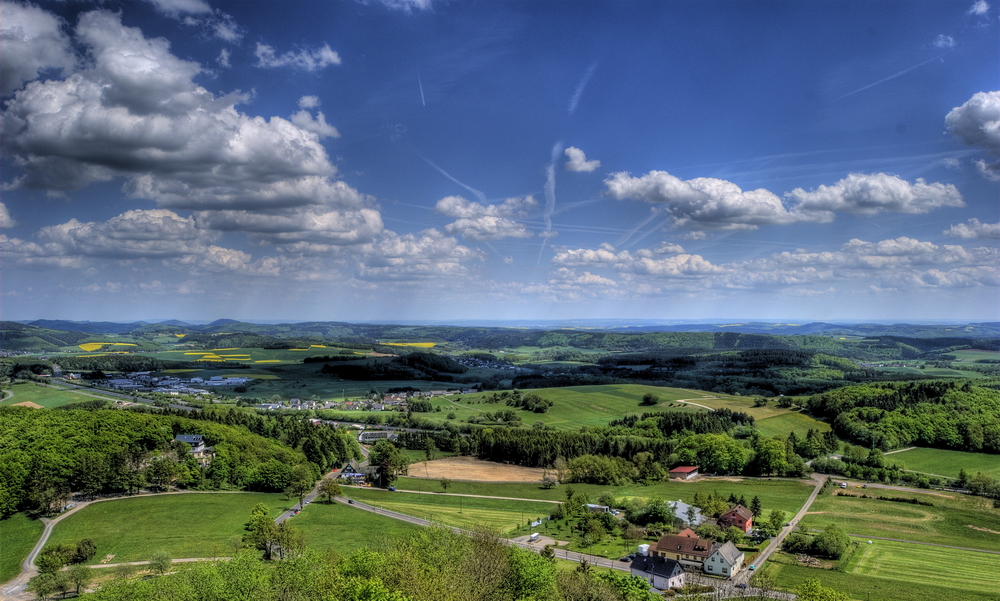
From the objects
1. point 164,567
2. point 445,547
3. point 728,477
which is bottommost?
point 728,477

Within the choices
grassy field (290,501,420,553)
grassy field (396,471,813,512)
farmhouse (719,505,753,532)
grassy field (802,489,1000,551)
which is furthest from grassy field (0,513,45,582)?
grassy field (802,489,1000,551)

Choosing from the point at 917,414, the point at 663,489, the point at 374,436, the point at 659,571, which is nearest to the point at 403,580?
the point at 659,571

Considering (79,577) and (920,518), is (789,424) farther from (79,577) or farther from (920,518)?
(79,577)

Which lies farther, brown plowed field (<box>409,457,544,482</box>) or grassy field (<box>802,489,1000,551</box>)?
brown plowed field (<box>409,457,544,482</box>)

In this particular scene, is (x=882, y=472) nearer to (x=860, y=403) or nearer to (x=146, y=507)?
(x=860, y=403)

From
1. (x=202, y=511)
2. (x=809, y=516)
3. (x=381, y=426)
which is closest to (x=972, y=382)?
(x=809, y=516)

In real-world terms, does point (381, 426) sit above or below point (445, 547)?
below

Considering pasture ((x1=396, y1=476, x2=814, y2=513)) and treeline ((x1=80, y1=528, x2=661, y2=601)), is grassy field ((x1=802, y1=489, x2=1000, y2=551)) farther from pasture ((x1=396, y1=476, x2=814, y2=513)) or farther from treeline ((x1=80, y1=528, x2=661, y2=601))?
treeline ((x1=80, y1=528, x2=661, y2=601))

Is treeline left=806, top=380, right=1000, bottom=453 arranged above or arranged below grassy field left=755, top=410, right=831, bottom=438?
above
